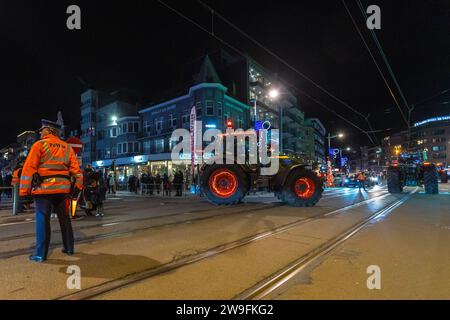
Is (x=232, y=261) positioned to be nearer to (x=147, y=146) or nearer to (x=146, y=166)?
(x=146, y=166)

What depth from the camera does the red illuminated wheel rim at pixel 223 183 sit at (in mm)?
12797

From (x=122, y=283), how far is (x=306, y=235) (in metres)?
4.26

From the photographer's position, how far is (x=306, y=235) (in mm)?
7152

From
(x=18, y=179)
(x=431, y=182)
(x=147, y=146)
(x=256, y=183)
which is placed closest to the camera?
(x=18, y=179)

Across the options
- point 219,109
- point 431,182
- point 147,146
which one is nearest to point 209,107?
point 219,109

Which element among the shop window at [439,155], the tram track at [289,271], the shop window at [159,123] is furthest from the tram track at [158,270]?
the shop window at [439,155]

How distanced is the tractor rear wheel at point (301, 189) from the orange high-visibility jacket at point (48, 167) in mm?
9018

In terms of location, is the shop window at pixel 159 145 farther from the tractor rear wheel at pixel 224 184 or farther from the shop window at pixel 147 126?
the tractor rear wheel at pixel 224 184

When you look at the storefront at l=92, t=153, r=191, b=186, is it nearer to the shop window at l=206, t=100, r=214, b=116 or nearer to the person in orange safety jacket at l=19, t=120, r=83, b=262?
the shop window at l=206, t=100, r=214, b=116

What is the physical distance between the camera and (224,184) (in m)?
13.0

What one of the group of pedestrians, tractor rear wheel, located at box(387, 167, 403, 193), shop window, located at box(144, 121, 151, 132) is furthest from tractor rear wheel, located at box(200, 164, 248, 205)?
shop window, located at box(144, 121, 151, 132)

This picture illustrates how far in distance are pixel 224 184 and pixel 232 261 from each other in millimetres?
7993

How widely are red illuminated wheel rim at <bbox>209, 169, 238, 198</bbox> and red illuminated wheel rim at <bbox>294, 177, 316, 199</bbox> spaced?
2313mm

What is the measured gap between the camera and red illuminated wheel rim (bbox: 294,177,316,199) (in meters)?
12.9
